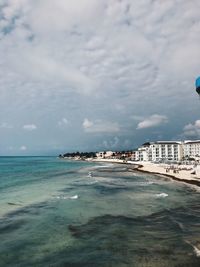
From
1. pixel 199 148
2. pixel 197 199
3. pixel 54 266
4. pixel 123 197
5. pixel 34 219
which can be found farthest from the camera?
pixel 199 148

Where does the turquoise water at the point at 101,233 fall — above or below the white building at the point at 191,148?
below

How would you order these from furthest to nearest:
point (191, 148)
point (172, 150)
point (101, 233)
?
point (172, 150)
point (191, 148)
point (101, 233)

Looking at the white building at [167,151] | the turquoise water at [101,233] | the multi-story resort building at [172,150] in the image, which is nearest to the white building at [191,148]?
the multi-story resort building at [172,150]

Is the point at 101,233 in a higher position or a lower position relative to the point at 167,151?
lower

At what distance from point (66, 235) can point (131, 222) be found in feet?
17.7

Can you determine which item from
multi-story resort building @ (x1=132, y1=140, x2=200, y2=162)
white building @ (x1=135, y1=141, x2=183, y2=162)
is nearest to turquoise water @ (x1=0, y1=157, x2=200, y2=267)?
multi-story resort building @ (x1=132, y1=140, x2=200, y2=162)

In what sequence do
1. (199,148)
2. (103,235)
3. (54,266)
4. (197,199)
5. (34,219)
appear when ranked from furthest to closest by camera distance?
(199,148) < (197,199) < (34,219) < (103,235) < (54,266)

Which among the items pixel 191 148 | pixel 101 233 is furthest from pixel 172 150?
pixel 101 233

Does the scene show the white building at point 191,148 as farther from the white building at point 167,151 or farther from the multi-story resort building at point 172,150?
the white building at point 167,151

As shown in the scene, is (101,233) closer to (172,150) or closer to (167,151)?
(167,151)

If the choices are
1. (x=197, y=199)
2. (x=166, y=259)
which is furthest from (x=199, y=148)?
(x=166, y=259)

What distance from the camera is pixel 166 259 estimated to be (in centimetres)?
1430

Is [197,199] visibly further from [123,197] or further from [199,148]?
[199,148]

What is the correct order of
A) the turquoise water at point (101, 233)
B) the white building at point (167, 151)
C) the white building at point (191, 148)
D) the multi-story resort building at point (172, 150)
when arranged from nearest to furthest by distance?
1. the turquoise water at point (101, 233)
2. the white building at point (191, 148)
3. the multi-story resort building at point (172, 150)
4. the white building at point (167, 151)
